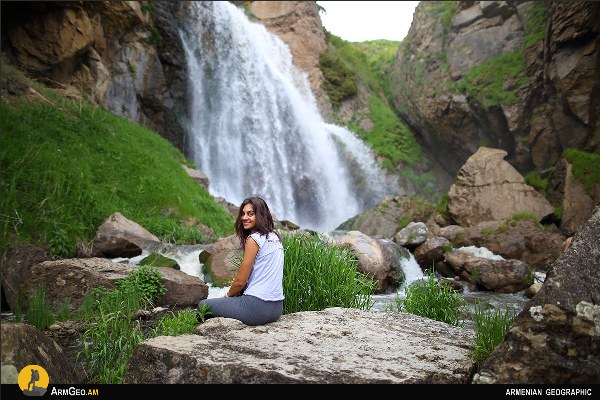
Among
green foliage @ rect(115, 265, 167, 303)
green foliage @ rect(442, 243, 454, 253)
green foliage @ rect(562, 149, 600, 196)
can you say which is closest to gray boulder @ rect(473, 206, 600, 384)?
green foliage @ rect(115, 265, 167, 303)

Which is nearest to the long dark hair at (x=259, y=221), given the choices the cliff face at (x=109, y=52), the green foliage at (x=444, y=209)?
the green foliage at (x=444, y=209)

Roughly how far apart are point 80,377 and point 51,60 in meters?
14.1

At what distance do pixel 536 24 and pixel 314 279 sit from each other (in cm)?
2083

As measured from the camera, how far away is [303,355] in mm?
3482

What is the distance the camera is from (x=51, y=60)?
1552cm

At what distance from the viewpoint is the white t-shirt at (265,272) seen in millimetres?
4285

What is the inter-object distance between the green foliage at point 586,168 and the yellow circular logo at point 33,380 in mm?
14664

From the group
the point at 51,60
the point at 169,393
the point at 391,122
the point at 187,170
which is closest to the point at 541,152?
the point at 391,122

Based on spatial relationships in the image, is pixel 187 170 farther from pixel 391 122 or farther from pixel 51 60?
pixel 391 122

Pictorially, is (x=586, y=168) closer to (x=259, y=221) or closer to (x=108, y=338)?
(x=259, y=221)

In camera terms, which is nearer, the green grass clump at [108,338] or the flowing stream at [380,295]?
the green grass clump at [108,338]

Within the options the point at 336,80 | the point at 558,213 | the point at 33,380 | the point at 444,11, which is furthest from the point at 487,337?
the point at 336,80

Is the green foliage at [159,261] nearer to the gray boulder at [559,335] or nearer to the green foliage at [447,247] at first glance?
the green foliage at [447,247]

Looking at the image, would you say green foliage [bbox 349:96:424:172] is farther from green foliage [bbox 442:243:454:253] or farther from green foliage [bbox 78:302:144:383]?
green foliage [bbox 78:302:144:383]
